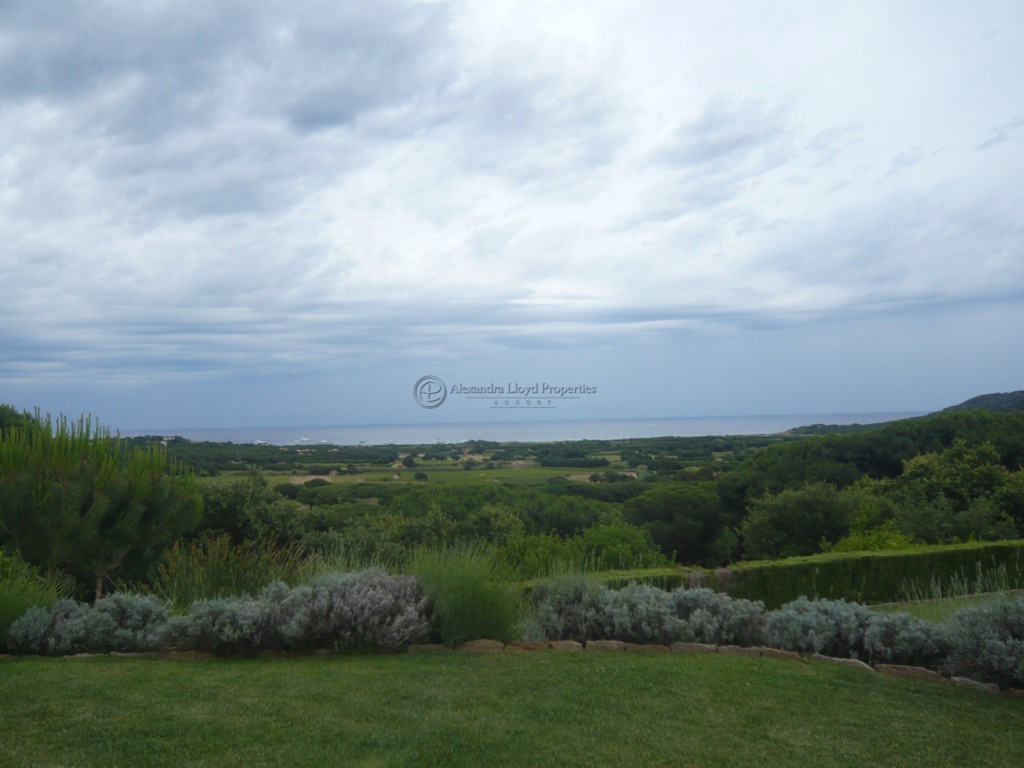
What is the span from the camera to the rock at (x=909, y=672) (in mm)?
5500

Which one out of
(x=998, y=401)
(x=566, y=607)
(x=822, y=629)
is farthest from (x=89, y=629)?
(x=998, y=401)

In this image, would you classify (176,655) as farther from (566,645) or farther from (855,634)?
(855,634)

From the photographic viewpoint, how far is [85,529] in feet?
29.6

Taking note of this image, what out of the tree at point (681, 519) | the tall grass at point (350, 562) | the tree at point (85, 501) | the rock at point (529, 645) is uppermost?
the tree at point (85, 501)

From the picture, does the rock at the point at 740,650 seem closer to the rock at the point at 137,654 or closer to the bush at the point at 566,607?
the bush at the point at 566,607

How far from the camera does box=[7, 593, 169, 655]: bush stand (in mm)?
6188

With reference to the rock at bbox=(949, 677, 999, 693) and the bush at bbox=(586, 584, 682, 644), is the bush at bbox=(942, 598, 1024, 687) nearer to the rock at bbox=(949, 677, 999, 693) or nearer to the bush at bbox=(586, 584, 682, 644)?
the rock at bbox=(949, 677, 999, 693)

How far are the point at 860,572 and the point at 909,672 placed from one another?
6544 millimetres

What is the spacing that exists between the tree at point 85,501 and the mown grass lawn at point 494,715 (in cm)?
364

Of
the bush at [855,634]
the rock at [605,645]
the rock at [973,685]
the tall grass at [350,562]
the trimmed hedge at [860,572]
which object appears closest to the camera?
the rock at [973,685]

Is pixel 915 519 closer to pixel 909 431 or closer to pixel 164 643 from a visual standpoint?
pixel 909 431

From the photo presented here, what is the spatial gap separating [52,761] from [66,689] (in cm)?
140

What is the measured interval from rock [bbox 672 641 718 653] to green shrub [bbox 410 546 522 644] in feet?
4.76

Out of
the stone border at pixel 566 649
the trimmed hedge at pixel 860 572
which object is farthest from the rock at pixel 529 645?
the trimmed hedge at pixel 860 572
